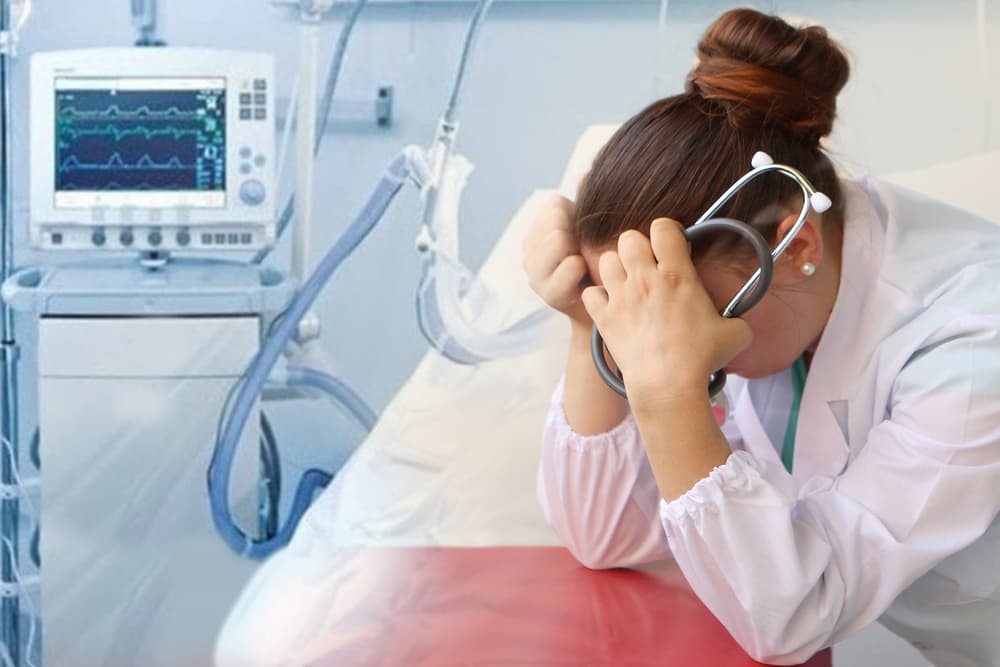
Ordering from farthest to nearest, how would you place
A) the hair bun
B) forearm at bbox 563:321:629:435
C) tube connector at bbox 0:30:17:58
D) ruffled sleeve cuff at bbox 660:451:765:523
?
tube connector at bbox 0:30:17:58, forearm at bbox 563:321:629:435, the hair bun, ruffled sleeve cuff at bbox 660:451:765:523

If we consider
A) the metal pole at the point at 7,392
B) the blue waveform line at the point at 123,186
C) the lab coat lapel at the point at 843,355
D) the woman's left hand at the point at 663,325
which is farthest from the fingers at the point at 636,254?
the metal pole at the point at 7,392

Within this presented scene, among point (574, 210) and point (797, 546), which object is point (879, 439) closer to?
point (797, 546)

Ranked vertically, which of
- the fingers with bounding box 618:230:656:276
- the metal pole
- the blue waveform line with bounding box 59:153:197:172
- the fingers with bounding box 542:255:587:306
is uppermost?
the fingers with bounding box 618:230:656:276

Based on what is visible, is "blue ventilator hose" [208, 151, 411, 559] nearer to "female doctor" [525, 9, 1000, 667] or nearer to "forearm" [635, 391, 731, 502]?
"female doctor" [525, 9, 1000, 667]

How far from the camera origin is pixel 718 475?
889 millimetres

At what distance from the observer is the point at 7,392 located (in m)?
1.49

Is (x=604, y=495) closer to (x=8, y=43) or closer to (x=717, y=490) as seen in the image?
(x=717, y=490)

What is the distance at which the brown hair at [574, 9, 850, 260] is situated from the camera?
0.95 m

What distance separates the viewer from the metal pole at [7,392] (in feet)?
4.78

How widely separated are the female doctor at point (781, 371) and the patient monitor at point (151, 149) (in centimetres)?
52

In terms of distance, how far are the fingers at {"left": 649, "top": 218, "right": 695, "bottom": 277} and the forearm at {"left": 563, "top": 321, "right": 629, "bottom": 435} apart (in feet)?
0.67

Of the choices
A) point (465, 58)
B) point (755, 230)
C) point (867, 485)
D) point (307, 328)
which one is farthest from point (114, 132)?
point (867, 485)

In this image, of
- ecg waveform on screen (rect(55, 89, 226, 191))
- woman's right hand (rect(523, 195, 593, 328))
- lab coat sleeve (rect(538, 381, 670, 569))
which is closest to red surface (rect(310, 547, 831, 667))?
lab coat sleeve (rect(538, 381, 670, 569))

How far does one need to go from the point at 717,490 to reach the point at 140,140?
2.94ft
